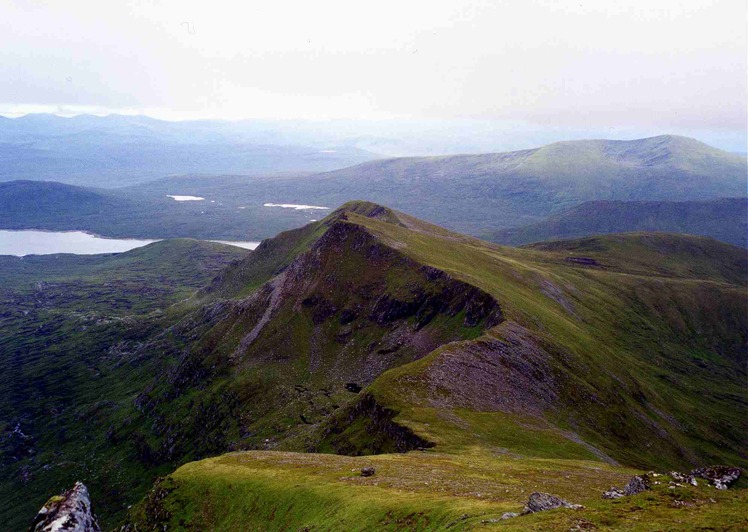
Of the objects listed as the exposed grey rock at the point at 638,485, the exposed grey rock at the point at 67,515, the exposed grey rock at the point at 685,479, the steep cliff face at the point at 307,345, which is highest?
the exposed grey rock at the point at 685,479

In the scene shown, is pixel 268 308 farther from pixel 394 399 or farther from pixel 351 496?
pixel 351 496

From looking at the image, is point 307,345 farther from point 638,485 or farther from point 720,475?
point 720,475

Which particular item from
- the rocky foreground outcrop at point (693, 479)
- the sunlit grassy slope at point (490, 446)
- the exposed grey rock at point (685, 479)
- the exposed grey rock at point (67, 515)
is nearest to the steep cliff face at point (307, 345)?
the sunlit grassy slope at point (490, 446)

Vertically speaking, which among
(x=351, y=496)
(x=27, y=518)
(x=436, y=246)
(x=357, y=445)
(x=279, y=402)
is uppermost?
(x=436, y=246)

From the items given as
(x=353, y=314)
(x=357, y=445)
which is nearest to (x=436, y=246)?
(x=353, y=314)

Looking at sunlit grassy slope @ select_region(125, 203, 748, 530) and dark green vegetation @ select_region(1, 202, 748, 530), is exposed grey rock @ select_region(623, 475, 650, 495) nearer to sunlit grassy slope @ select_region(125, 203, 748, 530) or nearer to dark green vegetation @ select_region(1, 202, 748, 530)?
dark green vegetation @ select_region(1, 202, 748, 530)

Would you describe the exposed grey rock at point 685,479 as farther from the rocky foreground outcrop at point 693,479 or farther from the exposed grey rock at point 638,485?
the exposed grey rock at point 638,485
